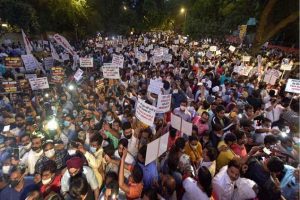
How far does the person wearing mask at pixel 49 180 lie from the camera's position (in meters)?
4.20

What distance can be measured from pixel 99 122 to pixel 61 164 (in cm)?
218

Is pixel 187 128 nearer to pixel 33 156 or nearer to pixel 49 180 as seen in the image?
pixel 49 180

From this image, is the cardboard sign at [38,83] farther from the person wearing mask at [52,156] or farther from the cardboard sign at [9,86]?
the person wearing mask at [52,156]

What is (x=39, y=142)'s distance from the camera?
5293mm

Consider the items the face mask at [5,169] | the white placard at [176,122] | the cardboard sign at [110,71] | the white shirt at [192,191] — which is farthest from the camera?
the cardboard sign at [110,71]

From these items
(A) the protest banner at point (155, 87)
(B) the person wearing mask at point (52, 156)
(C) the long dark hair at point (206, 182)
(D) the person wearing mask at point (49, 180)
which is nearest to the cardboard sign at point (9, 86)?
(A) the protest banner at point (155, 87)

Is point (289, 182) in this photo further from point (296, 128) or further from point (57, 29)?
point (57, 29)

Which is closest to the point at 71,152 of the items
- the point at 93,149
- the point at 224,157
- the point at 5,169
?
the point at 93,149

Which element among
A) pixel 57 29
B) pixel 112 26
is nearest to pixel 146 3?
pixel 112 26

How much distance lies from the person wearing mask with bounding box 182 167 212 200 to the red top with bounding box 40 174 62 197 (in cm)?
192

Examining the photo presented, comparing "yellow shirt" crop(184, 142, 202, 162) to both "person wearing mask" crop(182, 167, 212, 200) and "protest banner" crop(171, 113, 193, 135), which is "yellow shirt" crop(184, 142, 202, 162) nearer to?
"protest banner" crop(171, 113, 193, 135)

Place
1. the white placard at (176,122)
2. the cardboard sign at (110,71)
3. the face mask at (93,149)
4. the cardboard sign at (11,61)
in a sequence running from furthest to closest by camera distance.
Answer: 1. the cardboard sign at (11,61)
2. the cardboard sign at (110,71)
3. the white placard at (176,122)
4. the face mask at (93,149)

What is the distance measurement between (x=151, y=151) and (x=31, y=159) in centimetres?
234

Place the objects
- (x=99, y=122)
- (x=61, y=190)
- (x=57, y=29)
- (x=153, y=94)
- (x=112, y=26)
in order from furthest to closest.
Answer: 1. (x=112, y=26)
2. (x=57, y=29)
3. (x=153, y=94)
4. (x=99, y=122)
5. (x=61, y=190)
